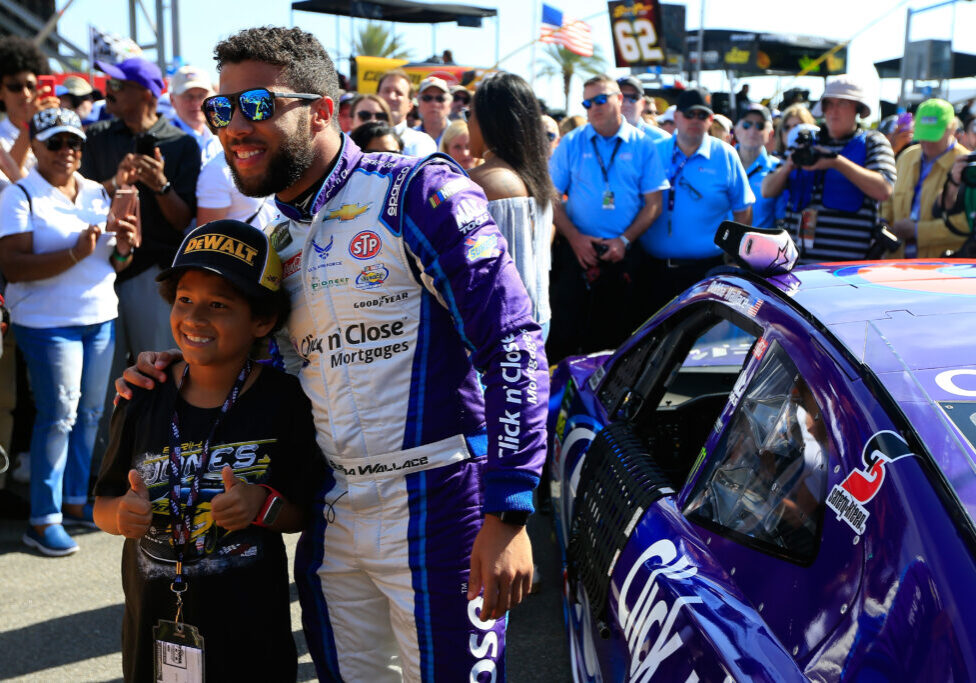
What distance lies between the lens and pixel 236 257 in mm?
2066

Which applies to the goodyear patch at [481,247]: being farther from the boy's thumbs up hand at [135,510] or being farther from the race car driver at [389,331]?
the boy's thumbs up hand at [135,510]

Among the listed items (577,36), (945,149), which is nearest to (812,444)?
(945,149)

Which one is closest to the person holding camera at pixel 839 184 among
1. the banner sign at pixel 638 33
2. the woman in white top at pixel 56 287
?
the woman in white top at pixel 56 287

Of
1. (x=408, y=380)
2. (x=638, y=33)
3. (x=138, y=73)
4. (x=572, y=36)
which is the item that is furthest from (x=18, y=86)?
(x=638, y=33)

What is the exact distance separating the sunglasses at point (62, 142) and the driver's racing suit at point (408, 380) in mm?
2730

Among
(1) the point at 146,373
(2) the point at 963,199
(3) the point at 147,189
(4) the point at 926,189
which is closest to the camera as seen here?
(1) the point at 146,373

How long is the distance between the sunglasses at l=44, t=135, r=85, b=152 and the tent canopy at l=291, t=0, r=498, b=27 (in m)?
25.1

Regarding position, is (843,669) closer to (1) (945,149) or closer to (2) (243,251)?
(2) (243,251)

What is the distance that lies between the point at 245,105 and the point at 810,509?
1.37 meters

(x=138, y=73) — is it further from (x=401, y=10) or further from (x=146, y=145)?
(x=401, y=10)

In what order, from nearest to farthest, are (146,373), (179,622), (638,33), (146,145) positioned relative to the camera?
1. (179,622)
2. (146,373)
3. (146,145)
4. (638,33)

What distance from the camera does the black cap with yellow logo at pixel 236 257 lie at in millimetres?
2039

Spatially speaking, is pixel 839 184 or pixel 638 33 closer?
pixel 839 184

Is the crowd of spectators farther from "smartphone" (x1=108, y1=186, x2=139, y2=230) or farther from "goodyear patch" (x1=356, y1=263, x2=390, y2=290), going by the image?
"goodyear patch" (x1=356, y1=263, x2=390, y2=290)
